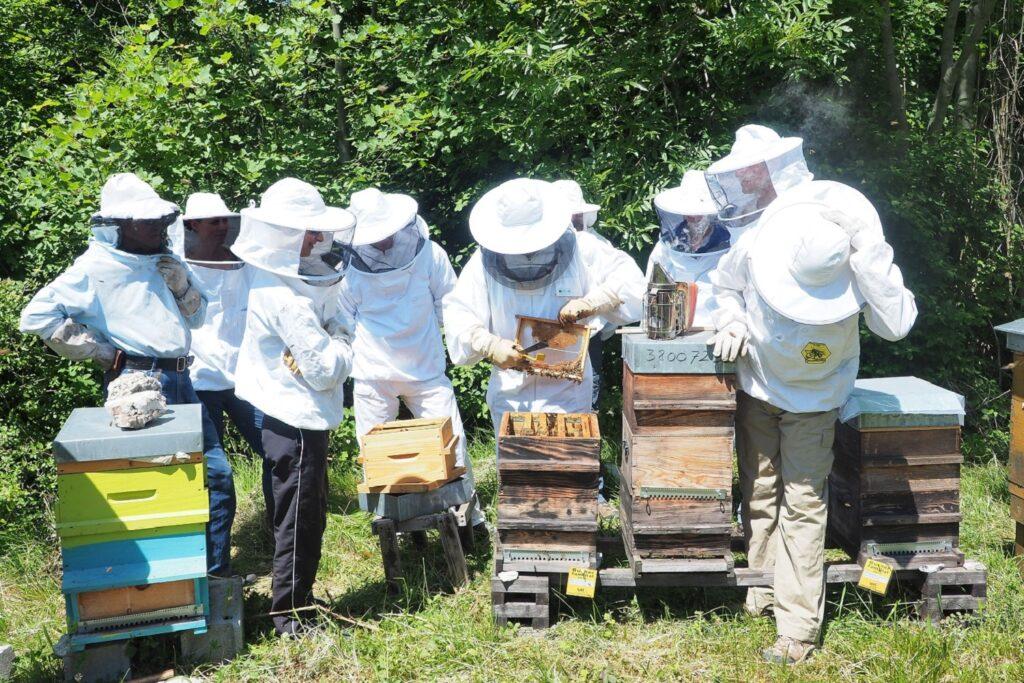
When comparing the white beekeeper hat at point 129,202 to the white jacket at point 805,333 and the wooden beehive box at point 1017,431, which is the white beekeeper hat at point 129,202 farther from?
the wooden beehive box at point 1017,431

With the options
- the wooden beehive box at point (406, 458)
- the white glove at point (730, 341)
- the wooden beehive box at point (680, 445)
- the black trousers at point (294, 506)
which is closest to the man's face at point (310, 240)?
the black trousers at point (294, 506)

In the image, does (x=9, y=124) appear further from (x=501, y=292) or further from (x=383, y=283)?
(x=501, y=292)

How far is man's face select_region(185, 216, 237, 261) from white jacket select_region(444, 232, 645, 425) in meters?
1.32

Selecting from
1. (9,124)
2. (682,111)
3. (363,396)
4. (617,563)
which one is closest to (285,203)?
(363,396)

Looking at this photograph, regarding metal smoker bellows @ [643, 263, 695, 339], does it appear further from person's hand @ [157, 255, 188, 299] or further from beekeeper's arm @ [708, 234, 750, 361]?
person's hand @ [157, 255, 188, 299]

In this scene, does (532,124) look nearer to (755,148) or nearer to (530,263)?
(530,263)

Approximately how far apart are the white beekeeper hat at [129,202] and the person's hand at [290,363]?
0.94 m

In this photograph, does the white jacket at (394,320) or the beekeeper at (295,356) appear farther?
the white jacket at (394,320)

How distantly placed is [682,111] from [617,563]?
3.89 metres

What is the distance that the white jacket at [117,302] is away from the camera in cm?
411

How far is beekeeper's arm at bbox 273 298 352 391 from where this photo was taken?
151 inches

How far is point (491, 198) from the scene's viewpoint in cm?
446

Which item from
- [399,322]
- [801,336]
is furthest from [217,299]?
[801,336]

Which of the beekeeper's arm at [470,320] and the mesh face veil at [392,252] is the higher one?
the mesh face veil at [392,252]
